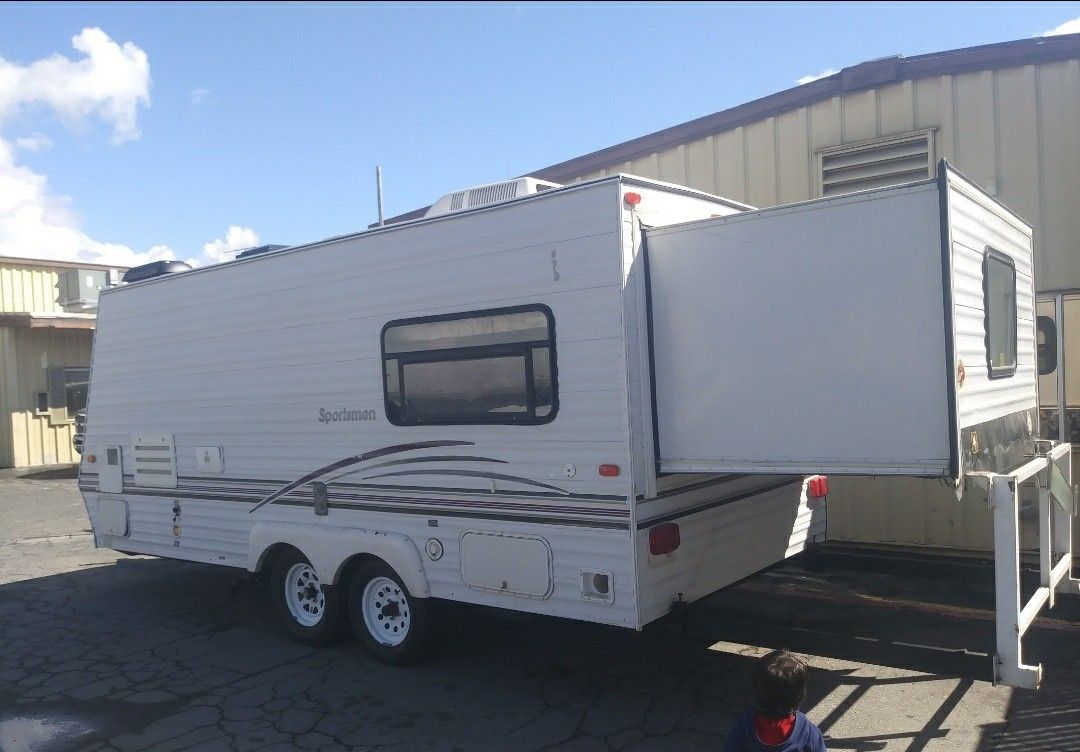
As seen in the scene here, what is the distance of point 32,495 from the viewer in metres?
15.5

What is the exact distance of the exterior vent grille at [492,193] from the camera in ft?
19.0

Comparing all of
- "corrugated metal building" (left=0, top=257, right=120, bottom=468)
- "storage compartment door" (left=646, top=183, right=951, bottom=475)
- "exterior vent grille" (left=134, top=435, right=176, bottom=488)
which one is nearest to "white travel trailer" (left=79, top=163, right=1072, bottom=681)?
"storage compartment door" (left=646, top=183, right=951, bottom=475)

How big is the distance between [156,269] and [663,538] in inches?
211

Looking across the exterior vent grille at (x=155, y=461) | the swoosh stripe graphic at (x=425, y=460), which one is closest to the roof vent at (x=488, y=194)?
the swoosh stripe graphic at (x=425, y=460)

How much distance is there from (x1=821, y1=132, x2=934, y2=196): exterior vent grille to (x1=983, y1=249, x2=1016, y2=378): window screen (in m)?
2.59

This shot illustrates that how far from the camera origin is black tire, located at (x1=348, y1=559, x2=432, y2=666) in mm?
5820

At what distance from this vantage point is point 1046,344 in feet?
22.6

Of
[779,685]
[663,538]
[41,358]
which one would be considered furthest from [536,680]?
[41,358]

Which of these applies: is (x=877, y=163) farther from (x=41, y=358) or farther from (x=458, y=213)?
(x=41, y=358)

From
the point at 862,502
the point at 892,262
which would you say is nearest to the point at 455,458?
the point at 892,262

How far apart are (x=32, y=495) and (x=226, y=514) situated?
10.6 metres

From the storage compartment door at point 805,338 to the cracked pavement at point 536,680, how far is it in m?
1.00

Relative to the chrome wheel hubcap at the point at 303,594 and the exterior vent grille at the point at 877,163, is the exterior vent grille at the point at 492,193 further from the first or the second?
the exterior vent grille at the point at 877,163

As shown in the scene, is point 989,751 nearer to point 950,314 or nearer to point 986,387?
point 986,387
